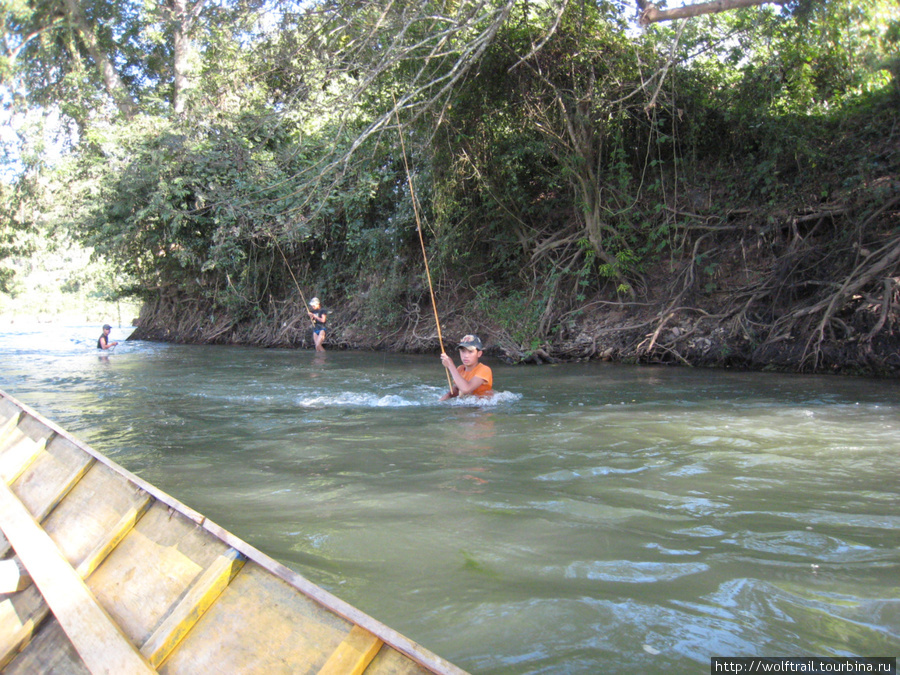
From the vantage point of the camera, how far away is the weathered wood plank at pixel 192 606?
7.64 feet

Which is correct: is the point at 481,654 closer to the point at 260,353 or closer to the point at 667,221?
the point at 667,221

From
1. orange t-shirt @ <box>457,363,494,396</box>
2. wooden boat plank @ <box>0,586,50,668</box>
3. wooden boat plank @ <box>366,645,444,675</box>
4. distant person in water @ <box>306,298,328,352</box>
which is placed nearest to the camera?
wooden boat plank @ <box>366,645,444,675</box>

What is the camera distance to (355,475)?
4.88 metres

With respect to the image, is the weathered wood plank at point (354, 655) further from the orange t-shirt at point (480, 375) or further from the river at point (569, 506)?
the orange t-shirt at point (480, 375)

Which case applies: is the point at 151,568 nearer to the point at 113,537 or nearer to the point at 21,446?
the point at 113,537

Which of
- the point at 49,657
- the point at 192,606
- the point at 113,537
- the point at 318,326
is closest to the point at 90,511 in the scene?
the point at 113,537

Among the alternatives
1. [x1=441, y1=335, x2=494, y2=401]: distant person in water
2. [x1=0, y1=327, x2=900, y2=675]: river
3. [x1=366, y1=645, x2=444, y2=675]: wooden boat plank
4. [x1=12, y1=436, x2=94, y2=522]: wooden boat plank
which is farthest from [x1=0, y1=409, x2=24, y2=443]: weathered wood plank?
[x1=366, y1=645, x2=444, y2=675]: wooden boat plank

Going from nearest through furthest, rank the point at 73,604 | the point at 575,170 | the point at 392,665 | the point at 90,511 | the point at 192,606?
the point at 392,665 < the point at 192,606 < the point at 73,604 < the point at 90,511 < the point at 575,170

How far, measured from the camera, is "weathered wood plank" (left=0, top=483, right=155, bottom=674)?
89.5 inches

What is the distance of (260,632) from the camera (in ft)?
7.48

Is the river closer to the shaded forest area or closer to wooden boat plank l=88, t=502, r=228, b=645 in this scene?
wooden boat plank l=88, t=502, r=228, b=645

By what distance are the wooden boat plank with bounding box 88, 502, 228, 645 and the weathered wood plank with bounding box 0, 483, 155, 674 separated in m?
0.09

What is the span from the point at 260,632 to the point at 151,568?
855mm

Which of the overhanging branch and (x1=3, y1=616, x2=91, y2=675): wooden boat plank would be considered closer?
(x1=3, y1=616, x2=91, y2=675): wooden boat plank
